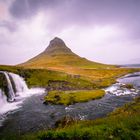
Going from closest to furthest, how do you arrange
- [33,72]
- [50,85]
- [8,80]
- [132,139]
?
[132,139], [8,80], [50,85], [33,72]

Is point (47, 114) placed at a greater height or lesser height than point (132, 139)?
lesser

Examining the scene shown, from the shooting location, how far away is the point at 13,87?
6019 cm

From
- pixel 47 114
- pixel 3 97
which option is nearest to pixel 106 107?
pixel 47 114

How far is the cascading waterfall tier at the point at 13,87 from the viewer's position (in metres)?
51.2

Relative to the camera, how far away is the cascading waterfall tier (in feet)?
168

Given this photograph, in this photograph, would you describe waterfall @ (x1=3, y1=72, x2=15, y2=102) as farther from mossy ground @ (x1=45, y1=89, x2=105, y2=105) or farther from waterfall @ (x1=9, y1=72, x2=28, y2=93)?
mossy ground @ (x1=45, y1=89, x2=105, y2=105)

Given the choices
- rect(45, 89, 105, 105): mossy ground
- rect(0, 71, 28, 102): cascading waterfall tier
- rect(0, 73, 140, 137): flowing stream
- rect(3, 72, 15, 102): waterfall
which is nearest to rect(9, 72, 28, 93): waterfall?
rect(0, 71, 28, 102): cascading waterfall tier

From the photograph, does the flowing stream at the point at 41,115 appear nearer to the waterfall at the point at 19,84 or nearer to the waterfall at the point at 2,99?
the waterfall at the point at 2,99

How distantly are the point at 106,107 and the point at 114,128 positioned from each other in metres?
23.7

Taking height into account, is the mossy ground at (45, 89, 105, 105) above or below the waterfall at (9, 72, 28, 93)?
below

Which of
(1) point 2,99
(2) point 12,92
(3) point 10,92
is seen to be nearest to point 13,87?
(2) point 12,92

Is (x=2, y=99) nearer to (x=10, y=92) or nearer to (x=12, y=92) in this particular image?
(x=10, y=92)

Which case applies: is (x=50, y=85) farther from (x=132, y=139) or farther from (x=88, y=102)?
(x=132, y=139)

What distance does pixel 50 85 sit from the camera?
7150 centimetres
